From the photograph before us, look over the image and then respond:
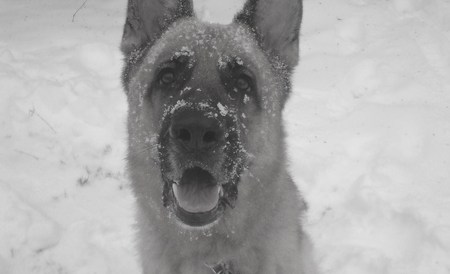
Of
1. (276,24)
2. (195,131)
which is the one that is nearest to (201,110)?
(195,131)

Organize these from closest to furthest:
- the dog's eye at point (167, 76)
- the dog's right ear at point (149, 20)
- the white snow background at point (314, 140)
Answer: the dog's eye at point (167, 76), the dog's right ear at point (149, 20), the white snow background at point (314, 140)

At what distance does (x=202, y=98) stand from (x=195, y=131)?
0.40m

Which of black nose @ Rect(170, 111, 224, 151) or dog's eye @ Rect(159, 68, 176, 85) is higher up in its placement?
black nose @ Rect(170, 111, 224, 151)

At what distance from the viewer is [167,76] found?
321 cm

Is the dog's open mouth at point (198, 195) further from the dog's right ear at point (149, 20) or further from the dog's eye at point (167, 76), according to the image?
the dog's right ear at point (149, 20)

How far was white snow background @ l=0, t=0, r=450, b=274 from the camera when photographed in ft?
14.3

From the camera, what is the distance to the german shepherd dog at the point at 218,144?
286cm

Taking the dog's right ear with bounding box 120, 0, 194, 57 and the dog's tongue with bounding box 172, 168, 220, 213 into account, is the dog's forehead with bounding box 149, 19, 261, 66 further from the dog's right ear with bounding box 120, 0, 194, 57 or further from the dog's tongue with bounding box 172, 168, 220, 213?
the dog's tongue with bounding box 172, 168, 220, 213

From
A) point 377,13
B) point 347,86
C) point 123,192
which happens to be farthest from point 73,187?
point 377,13

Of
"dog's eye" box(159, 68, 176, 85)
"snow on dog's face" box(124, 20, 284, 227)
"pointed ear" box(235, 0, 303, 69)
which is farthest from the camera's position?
"pointed ear" box(235, 0, 303, 69)

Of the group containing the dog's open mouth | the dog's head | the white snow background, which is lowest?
the white snow background

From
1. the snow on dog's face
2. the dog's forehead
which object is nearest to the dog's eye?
the snow on dog's face

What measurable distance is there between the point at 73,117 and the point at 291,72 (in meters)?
3.27

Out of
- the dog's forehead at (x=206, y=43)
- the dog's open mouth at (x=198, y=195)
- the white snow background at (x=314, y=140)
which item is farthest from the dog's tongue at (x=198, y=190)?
the white snow background at (x=314, y=140)
